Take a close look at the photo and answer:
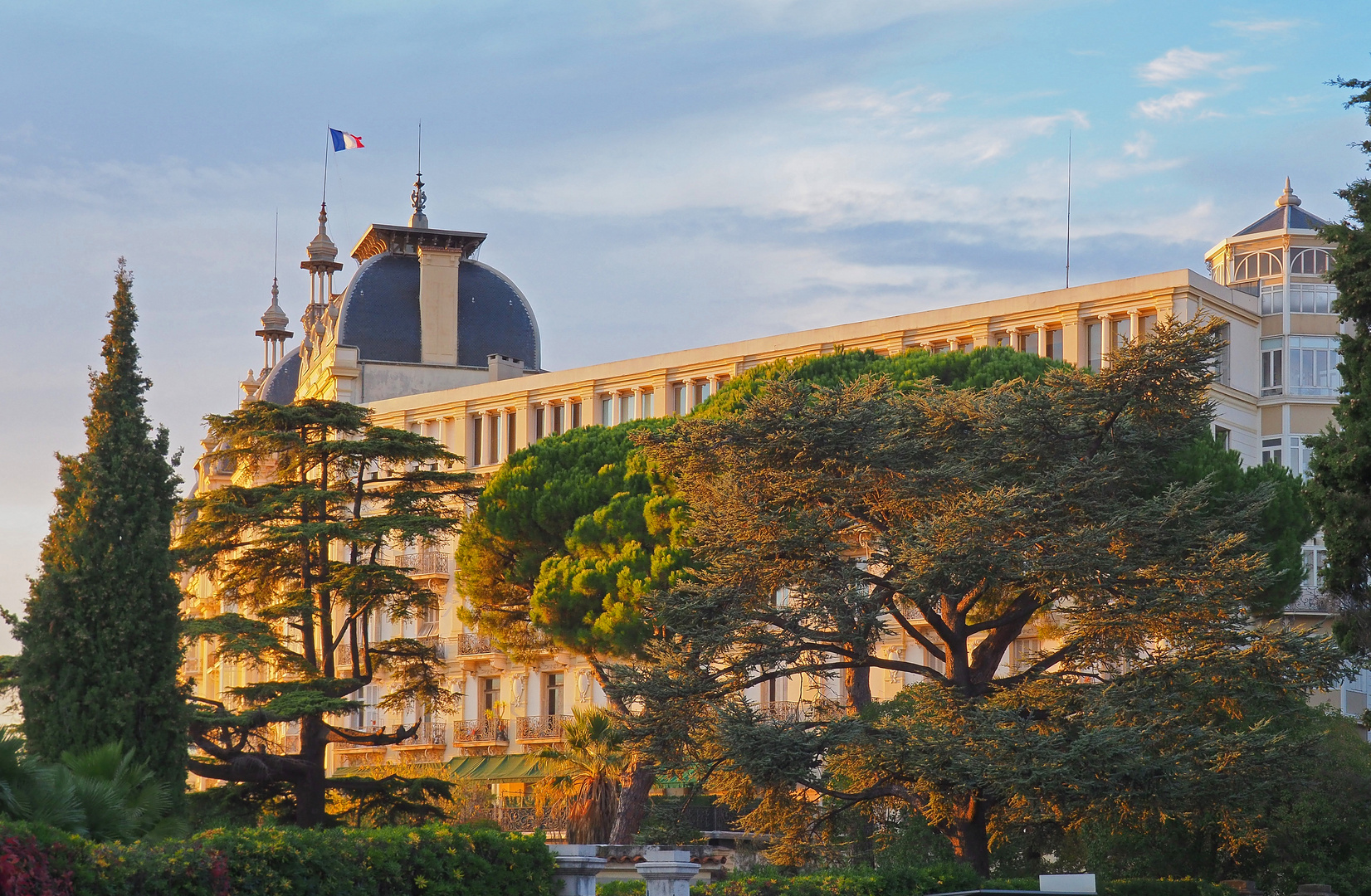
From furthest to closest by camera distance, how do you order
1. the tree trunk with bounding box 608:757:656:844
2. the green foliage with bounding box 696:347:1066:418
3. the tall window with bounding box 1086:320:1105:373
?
1. the tall window with bounding box 1086:320:1105:373
2. the green foliage with bounding box 696:347:1066:418
3. the tree trunk with bounding box 608:757:656:844

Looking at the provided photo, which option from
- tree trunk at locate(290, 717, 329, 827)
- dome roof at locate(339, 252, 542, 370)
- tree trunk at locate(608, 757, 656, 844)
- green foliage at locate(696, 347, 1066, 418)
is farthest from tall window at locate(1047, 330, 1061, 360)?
dome roof at locate(339, 252, 542, 370)

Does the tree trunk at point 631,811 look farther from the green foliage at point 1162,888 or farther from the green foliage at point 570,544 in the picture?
the green foliage at point 1162,888

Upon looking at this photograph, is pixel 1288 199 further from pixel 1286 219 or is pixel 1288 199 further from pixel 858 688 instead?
pixel 858 688

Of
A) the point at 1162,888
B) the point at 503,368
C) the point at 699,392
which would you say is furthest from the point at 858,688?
the point at 503,368

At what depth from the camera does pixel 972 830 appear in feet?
103

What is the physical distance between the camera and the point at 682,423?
36781 millimetres

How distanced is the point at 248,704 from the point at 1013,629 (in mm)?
19216

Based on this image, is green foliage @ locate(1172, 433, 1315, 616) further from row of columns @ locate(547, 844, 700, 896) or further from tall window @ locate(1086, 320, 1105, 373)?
row of columns @ locate(547, 844, 700, 896)

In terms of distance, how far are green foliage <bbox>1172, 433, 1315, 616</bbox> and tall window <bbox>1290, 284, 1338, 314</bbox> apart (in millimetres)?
15341

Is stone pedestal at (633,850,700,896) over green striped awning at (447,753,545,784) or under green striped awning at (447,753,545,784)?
over

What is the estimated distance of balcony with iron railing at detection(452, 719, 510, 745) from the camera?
66.2m

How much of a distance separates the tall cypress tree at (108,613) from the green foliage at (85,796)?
2711mm

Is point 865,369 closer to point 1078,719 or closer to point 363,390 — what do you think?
point 1078,719

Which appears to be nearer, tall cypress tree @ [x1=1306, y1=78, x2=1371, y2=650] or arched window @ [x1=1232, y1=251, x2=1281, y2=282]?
tall cypress tree @ [x1=1306, y1=78, x2=1371, y2=650]
